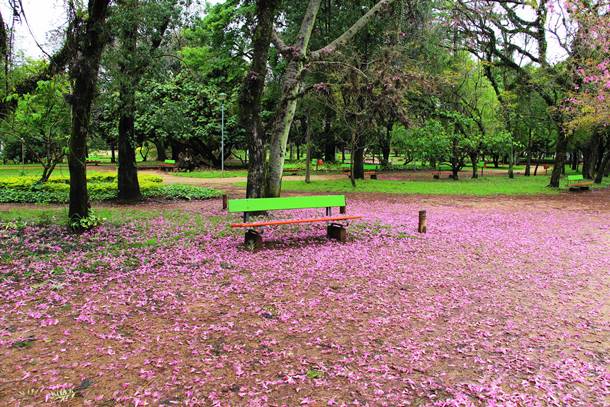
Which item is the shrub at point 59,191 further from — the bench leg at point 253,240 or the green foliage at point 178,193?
the bench leg at point 253,240

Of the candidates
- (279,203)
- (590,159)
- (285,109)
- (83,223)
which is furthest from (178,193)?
(590,159)

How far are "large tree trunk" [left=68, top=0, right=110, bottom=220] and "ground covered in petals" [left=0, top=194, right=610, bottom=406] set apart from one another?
138 cm

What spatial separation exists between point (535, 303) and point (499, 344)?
1450 millimetres

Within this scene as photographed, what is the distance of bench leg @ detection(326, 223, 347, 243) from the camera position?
26.3 feet

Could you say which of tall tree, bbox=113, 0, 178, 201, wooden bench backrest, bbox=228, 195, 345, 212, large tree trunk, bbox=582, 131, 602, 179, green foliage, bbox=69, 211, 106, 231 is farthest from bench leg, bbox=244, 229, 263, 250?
large tree trunk, bbox=582, 131, 602, 179

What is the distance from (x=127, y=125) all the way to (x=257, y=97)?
18.3 feet

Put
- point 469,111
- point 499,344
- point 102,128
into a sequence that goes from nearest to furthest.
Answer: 1. point 499,344
2. point 469,111
3. point 102,128

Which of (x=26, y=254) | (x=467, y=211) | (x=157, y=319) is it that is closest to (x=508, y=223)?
(x=467, y=211)

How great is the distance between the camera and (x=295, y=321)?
4309 millimetres

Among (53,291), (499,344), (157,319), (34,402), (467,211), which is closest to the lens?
(34,402)

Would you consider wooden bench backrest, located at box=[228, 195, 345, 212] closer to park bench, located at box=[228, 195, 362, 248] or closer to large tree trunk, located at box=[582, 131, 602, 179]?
park bench, located at box=[228, 195, 362, 248]

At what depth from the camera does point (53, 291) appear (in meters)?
4.91

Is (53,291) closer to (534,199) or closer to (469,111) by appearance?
(534,199)

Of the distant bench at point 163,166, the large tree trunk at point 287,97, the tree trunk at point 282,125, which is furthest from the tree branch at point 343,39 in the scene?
the distant bench at point 163,166
